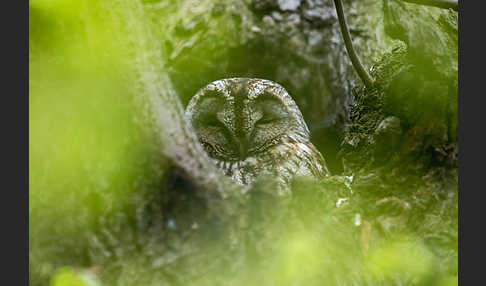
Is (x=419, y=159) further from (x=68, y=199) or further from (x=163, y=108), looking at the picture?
(x=68, y=199)

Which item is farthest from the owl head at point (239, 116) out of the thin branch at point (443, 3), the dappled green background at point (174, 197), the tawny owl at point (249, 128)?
the thin branch at point (443, 3)

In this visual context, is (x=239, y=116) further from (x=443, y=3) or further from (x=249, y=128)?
(x=443, y=3)

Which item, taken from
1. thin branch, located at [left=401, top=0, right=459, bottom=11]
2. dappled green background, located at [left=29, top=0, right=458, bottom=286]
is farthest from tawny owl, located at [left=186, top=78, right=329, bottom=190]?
thin branch, located at [left=401, top=0, right=459, bottom=11]

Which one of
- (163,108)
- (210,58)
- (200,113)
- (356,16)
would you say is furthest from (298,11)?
(163,108)

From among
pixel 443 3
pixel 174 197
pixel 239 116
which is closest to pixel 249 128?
pixel 239 116

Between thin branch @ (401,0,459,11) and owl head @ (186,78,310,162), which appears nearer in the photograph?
thin branch @ (401,0,459,11)

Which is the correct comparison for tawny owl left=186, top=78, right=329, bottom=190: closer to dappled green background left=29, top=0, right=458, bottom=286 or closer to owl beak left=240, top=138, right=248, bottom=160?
owl beak left=240, top=138, right=248, bottom=160

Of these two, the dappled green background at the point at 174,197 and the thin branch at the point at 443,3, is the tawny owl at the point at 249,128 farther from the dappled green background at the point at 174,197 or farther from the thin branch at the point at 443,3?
the thin branch at the point at 443,3
